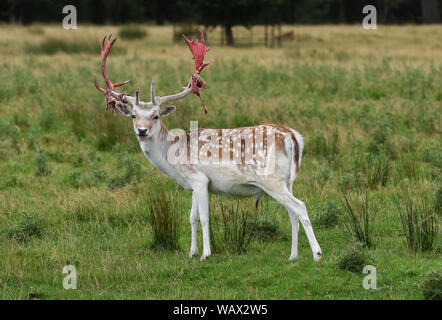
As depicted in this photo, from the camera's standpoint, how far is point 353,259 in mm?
6473

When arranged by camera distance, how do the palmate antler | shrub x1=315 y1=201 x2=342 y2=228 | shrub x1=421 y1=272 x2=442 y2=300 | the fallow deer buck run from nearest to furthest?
shrub x1=421 y1=272 x2=442 y2=300
the fallow deer buck
the palmate antler
shrub x1=315 y1=201 x2=342 y2=228

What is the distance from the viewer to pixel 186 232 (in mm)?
8297

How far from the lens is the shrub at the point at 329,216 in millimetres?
8211

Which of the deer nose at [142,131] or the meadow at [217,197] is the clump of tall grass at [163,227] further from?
the deer nose at [142,131]

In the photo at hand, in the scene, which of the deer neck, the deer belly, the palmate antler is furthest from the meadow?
the palmate antler

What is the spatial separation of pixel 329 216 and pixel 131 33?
31.0 meters

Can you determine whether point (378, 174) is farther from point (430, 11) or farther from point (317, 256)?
point (430, 11)

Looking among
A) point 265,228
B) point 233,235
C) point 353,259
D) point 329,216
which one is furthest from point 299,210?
point 329,216

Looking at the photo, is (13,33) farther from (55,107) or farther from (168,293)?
(168,293)

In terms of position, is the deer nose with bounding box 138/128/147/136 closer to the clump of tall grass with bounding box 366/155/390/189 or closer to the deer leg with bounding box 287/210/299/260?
the deer leg with bounding box 287/210/299/260

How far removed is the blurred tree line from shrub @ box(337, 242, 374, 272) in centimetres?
3177

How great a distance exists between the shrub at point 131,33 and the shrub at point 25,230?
29.9 m

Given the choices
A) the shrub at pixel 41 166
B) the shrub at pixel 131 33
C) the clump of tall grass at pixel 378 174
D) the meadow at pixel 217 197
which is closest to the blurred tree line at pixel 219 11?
the shrub at pixel 131 33

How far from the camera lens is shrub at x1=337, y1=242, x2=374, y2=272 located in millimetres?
6473
